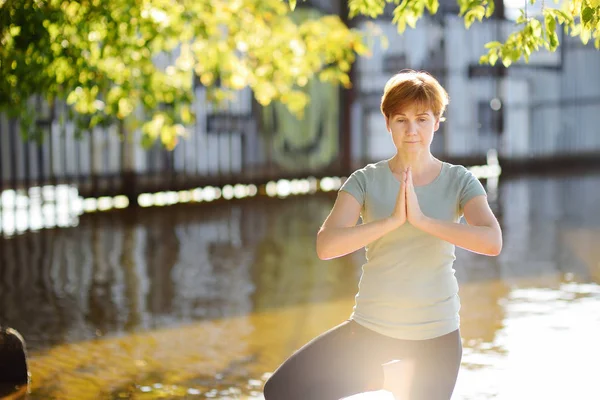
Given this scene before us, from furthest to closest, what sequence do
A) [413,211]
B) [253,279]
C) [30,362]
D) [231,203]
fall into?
[231,203]
[253,279]
[30,362]
[413,211]

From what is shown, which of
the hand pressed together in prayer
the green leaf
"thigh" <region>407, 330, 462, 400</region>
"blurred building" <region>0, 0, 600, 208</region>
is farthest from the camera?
"blurred building" <region>0, 0, 600, 208</region>

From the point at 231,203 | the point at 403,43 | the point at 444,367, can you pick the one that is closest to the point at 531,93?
the point at 403,43

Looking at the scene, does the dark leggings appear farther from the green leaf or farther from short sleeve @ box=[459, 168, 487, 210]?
the green leaf

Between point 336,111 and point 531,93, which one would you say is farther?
point 531,93

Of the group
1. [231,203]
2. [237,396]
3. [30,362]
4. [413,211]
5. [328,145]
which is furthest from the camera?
[328,145]

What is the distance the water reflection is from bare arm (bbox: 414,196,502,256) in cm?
229

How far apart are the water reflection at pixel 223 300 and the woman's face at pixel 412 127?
242 centimetres

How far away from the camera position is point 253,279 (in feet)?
32.4

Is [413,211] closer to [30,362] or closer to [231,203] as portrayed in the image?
[30,362]

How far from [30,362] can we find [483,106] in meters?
17.1

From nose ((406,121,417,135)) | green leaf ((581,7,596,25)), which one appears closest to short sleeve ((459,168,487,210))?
nose ((406,121,417,135))

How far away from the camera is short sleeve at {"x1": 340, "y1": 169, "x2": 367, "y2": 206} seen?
3525 millimetres

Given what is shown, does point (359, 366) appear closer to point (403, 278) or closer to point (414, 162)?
point (403, 278)

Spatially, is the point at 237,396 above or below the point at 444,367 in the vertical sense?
below
